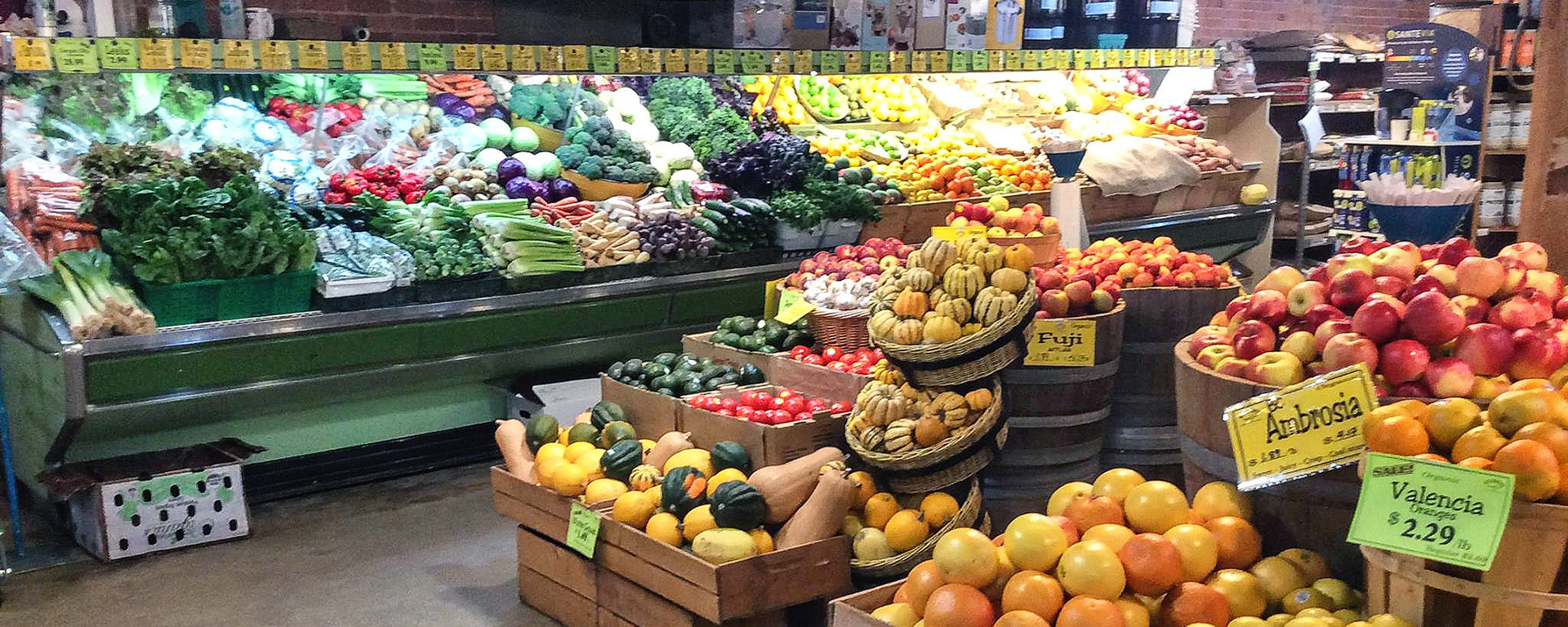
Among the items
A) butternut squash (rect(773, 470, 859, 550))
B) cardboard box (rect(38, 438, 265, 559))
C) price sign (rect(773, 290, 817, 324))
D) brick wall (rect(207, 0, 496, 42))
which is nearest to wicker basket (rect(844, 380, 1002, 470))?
butternut squash (rect(773, 470, 859, 550))

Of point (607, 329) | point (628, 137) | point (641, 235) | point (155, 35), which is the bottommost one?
point (607, 329)

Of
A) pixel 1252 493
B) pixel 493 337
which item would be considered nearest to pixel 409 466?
pixel 493 337

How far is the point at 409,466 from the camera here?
5715 millimetres

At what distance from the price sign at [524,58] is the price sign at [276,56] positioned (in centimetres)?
95

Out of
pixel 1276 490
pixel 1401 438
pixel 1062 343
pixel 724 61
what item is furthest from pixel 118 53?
pixel 1401 438

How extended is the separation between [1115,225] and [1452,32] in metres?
2.41

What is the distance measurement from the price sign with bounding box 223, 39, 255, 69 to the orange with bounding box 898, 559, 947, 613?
3800 mm

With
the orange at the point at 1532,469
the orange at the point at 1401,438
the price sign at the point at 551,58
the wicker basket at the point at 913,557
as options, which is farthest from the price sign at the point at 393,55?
the orange at the point at 1532,469

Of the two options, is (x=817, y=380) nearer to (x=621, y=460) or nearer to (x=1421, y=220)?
(x=621, y=460)

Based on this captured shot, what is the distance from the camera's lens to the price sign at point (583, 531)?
151 inches

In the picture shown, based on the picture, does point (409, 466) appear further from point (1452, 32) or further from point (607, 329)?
point (1452, 32)

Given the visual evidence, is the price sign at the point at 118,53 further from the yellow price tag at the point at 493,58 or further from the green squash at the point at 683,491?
the green squash at the point at 683,491

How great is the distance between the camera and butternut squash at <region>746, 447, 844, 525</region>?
3652 millimetres

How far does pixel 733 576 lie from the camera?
3465 mm
